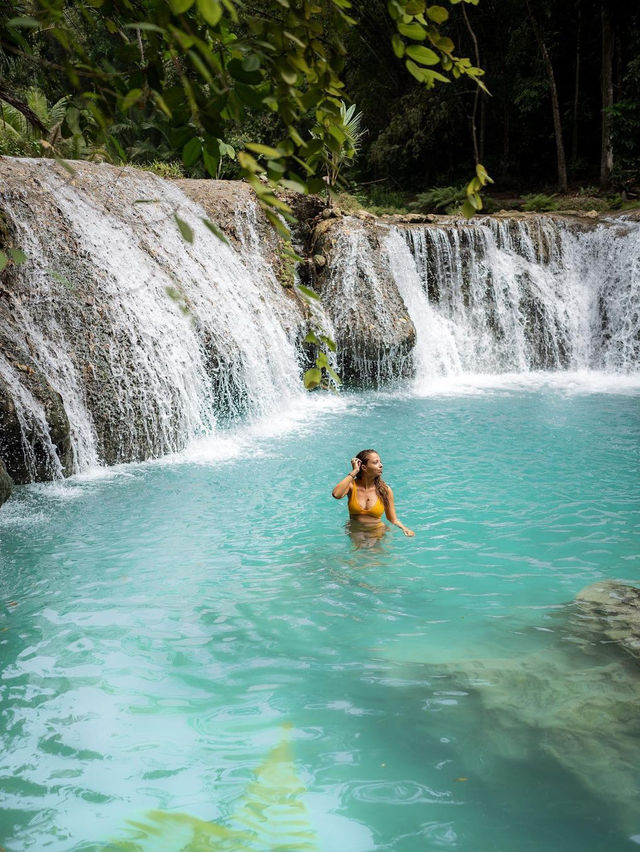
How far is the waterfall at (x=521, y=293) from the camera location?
15430mm

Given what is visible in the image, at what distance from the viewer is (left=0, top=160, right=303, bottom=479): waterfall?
8.91 meters

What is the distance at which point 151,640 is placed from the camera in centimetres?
482

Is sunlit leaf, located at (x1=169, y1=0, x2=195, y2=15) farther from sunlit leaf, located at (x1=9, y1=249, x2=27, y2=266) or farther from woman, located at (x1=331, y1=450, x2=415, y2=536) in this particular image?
woman, located at (x1=331, y1=450, x2=415, y2=536)

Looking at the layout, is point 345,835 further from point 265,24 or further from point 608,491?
point 608,491

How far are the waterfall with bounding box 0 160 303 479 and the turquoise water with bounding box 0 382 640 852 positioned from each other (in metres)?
1.09

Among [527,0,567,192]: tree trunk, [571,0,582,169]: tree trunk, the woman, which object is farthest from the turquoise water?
[571,0,582,169]: tree trunk

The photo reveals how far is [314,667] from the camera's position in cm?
445

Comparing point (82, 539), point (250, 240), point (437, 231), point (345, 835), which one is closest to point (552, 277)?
point (437, 231)

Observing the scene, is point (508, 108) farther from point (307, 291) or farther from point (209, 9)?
point (209, 9)

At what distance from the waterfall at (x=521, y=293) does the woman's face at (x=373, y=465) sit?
361 inches

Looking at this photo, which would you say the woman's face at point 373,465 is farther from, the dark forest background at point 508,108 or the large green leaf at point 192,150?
the dark forest background at point 508,108

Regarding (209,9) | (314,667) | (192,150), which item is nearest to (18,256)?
(192,150)

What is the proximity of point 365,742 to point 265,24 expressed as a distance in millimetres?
3319

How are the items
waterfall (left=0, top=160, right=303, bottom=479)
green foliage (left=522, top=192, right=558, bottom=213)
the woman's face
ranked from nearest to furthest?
1. the woman's face
2. waterfall (left=0, top=160, right=303, bottom=479)
3. green foliage (left=522, top=192, right=558, bottom=213)
